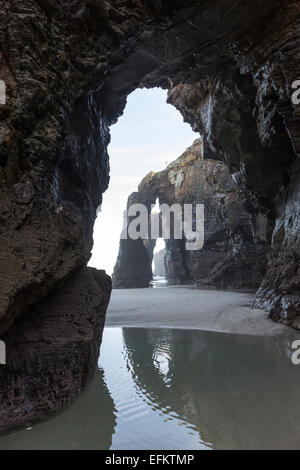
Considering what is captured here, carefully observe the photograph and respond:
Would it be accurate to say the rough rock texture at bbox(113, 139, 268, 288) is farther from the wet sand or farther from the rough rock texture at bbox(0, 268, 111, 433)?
the rough rock texture at bbox(0, 268, 111, 433)

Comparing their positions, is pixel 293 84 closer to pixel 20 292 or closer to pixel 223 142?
pixel 223 142

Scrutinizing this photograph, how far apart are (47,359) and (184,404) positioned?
1.50 meters

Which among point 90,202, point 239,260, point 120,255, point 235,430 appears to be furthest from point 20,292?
point 120,255

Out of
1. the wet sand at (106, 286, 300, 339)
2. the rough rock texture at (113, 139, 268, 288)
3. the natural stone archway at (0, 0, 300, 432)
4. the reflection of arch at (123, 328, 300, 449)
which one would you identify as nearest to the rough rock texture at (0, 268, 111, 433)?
the natural stone archway at (0, 0, 300, 432)

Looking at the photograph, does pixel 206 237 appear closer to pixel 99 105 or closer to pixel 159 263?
pixel 99 105

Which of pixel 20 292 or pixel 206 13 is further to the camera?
pixel 206 13

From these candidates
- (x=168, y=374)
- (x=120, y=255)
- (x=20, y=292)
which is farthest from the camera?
(x=120, y=255)

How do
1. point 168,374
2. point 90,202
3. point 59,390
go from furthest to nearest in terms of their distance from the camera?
point 90,202
point 168,374
point 59,390

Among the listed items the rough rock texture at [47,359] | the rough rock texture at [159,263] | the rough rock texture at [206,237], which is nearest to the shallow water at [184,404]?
the rough rock texture at [47,359]

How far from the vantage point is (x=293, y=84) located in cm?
571

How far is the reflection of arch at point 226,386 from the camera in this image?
260 centimetres

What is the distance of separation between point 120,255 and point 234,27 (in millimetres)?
24221

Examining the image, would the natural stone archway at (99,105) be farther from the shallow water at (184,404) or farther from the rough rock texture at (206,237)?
the rough rock texture at (206,237)

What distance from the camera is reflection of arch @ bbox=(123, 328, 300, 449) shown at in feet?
8.54
